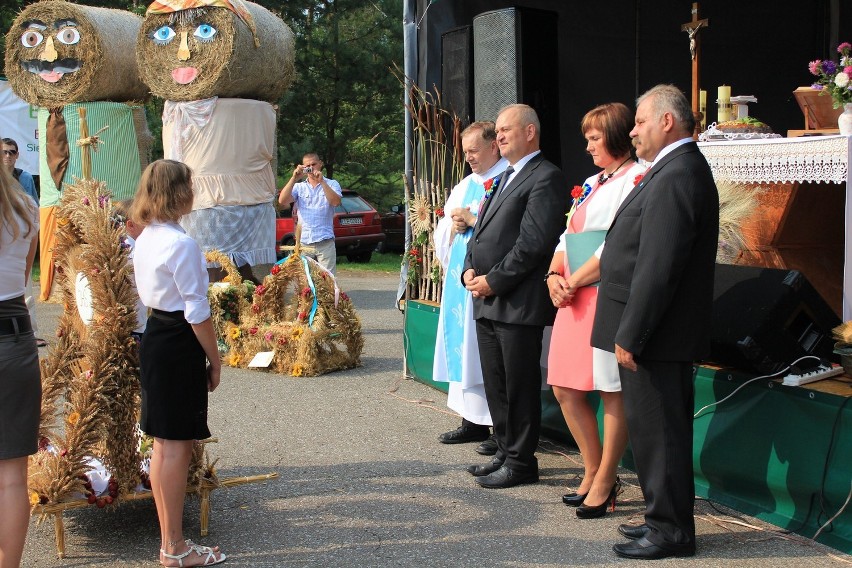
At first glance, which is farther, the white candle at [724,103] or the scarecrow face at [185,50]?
the scarecrow face at [185,50]

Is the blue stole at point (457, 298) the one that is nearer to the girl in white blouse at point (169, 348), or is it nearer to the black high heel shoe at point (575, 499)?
the black high heel shoe at point (575, 499)

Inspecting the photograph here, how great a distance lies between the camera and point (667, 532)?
3875mm

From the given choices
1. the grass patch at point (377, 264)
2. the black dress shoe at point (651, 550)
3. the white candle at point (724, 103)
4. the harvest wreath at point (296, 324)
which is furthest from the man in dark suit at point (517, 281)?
the grass patch at point (377, 264)

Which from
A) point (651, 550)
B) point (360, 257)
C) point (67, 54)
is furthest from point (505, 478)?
point (360, 257)

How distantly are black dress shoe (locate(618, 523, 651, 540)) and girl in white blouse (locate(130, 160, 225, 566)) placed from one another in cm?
183

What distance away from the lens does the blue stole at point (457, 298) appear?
18.2 feet

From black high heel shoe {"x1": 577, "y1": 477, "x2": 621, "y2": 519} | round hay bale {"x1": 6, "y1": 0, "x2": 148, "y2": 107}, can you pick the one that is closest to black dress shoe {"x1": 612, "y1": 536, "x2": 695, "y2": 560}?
black high heel shoe {"x1": 577, "y1": 477, "x2": 621, "y2": 519}

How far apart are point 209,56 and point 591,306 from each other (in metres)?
7.00

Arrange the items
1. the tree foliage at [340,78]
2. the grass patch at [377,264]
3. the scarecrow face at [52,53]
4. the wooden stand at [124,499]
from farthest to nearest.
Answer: the tree foliage at [340,78], the grass patch at [377,264], the scarecrow face at [52,53], the wooden stand at [124,499]

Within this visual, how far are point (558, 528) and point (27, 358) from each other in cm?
239

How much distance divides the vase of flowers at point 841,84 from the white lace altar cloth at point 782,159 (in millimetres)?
136

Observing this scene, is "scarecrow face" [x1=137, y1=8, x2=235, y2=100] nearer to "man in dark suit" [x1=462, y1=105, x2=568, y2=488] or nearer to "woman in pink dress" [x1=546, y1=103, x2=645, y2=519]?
"man in dark suit" [x1=462, y1=105, x2=568, y2=488]

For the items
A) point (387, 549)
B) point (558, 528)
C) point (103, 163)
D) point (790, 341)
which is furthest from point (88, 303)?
point (103, 163)

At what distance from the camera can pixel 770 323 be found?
4.34m
